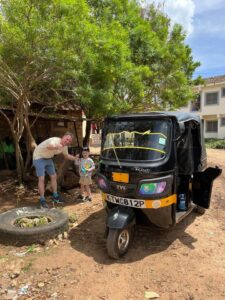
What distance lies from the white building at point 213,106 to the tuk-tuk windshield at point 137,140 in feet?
90.8

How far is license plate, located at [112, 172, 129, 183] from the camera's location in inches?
203

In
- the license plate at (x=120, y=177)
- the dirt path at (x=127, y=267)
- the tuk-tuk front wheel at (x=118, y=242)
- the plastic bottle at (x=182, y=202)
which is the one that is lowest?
the dirt path at (x=127, y=267)

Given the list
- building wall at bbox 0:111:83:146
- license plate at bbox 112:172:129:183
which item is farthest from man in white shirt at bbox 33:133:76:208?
building wall at bbox 0:111:83:146

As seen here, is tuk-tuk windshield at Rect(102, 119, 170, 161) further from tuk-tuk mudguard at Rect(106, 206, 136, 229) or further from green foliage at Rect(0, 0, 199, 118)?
green foliage at Rect(0, 0, 199, 118)

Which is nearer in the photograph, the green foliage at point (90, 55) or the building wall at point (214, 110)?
the green foliage at point (90, 55)

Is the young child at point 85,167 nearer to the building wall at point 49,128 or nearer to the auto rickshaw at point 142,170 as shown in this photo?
the auto rickshaw at point 142,170

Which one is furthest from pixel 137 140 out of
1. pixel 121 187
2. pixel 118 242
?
pixel 118 242

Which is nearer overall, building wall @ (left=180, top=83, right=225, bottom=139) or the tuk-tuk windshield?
the tuk-tuk windshield

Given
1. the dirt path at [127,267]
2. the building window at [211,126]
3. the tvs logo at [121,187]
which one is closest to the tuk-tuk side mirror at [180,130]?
the tvs logo at [121,187]

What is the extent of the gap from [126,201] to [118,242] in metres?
0.66

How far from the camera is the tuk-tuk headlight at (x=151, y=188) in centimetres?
496

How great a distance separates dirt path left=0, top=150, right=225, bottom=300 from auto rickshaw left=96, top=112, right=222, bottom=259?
1.27 feet

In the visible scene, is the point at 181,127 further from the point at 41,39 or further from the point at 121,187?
the point at 41,39

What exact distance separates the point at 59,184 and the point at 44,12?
182 inches
